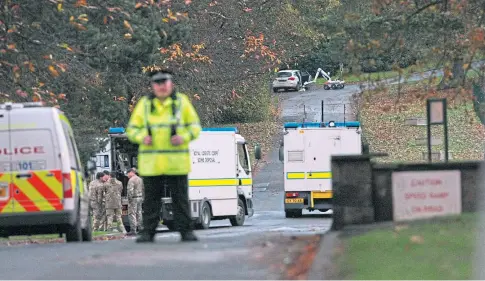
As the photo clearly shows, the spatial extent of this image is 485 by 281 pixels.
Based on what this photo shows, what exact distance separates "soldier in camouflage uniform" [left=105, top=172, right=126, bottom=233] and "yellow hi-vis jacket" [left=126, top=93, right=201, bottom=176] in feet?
52.2

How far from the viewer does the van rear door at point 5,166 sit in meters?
16.5

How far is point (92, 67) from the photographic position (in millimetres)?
24000

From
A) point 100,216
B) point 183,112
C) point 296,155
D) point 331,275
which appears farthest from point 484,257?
point 296,155

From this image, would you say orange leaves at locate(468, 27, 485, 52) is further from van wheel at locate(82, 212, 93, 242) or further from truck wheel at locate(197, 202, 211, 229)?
truck wheel at locate(197, 202, 211, 229)

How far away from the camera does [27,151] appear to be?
16.5 m

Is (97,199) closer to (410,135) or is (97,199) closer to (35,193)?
(35,193)

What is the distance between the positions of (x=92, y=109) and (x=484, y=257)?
22.7 metres

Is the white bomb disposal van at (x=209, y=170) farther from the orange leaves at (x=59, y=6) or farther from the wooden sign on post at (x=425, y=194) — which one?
the wooden sign on post at (x=425, y=194)

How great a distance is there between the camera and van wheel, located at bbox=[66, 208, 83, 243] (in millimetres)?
16906

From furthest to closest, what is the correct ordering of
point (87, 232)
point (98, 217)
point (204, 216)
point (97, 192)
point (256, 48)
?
point (256, 48) < point (98, 217) < point (97, 192) < point (204, 216) < point (87, 232)

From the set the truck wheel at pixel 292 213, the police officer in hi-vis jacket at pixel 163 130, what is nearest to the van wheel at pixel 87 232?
the police officer in hi-vis jacket at pixel 163 130

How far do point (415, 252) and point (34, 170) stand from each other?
7.36 m

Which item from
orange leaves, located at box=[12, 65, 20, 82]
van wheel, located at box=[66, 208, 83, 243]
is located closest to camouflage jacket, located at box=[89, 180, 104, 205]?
orange leaves, located at box=[12, 65, 20, 82]

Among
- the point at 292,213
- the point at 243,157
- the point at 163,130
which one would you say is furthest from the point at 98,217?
the point at 163,130
